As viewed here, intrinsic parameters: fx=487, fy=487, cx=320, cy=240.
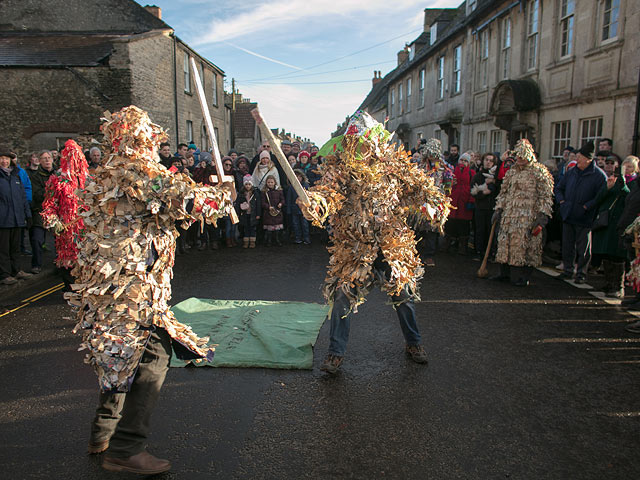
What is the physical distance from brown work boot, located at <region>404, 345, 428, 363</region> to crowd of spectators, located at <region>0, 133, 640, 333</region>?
1.93 m

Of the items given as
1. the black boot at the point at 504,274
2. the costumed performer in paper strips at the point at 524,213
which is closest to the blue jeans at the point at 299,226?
the black boot at the point at 504,274

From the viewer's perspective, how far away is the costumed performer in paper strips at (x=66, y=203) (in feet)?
19.9

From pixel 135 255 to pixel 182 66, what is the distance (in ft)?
71.2

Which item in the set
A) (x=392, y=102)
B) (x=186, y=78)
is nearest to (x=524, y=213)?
(x=186, y=78)

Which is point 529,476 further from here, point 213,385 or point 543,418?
point 213,385

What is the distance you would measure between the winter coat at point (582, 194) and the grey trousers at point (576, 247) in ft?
0.46

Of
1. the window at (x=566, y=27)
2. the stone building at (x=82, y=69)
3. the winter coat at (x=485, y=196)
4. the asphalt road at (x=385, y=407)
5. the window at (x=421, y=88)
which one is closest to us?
the asphalt road at (x=385, y=407)

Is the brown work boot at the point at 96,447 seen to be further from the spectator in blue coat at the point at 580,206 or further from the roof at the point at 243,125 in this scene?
the roof at the point at 243,125


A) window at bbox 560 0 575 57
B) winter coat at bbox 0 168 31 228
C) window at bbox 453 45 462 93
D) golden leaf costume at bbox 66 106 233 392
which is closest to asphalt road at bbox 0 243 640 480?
golden leaf costume at bbox 66 106 233 392

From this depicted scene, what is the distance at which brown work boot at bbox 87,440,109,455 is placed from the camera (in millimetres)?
3137

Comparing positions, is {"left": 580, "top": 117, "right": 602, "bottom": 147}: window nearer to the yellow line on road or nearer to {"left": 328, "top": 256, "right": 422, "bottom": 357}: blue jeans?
{"left": 328, "top": 256, "right": 422, "bottom": 357}: blue jeans

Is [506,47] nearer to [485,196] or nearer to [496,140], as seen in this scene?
[496,140]

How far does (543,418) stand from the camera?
3637mm

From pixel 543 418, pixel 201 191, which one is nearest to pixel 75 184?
pixel 201 191
